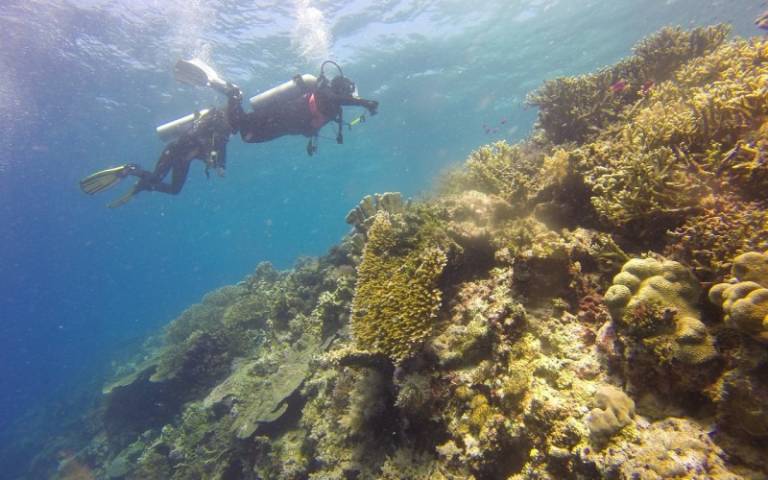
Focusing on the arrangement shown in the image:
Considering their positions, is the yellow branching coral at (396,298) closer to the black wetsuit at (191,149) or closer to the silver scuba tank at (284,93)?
the silver scuba tank at (284,93)

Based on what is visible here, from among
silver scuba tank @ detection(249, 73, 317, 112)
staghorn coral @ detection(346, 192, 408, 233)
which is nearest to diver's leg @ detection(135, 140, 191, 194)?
silver scuba tank @ detection(249, 73, 317, 112)

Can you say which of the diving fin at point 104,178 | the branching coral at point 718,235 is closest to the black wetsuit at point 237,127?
the diving fin at point 104,178

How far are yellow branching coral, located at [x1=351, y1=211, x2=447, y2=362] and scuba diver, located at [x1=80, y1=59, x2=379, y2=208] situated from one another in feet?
19.8

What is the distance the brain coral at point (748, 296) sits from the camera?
2.21 metres

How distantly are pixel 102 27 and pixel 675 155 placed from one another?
24.8 metres

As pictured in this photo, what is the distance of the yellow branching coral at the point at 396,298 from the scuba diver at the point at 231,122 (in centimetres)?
603

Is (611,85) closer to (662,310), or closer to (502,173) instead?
(502,173)

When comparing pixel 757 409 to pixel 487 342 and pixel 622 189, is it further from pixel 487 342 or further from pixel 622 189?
pixel 622 189

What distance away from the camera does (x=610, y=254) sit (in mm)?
3562

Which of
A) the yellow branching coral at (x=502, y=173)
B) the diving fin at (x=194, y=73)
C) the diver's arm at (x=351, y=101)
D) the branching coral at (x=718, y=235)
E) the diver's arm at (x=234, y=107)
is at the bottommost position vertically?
the branching coral at (x=718, y=235)

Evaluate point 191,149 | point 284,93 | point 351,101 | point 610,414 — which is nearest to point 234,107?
point 284,93

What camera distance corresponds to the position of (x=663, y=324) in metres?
2.65

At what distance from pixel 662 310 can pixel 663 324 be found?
10 centimetres

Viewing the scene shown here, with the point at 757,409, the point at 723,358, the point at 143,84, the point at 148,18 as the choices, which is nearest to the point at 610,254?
the point at 723,358
